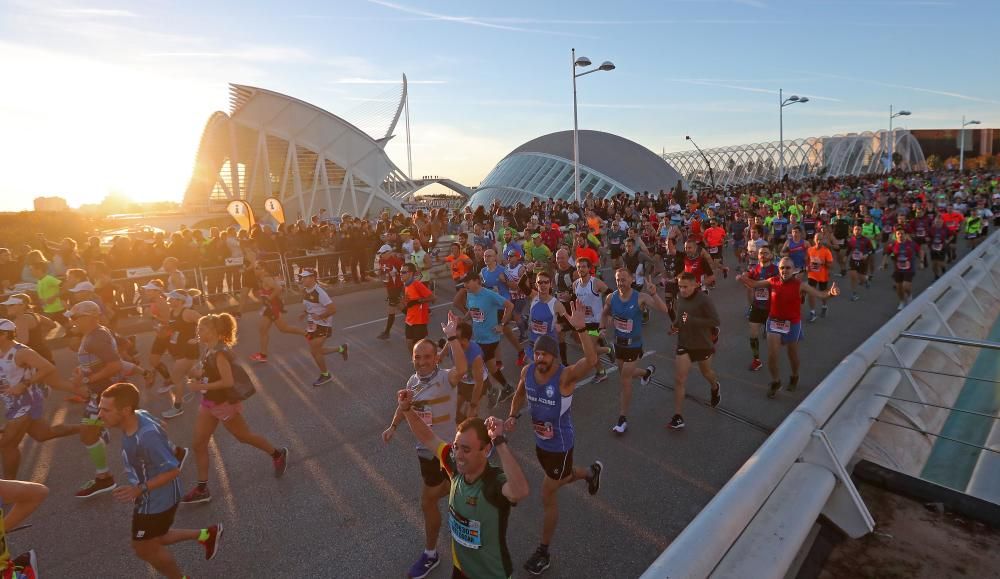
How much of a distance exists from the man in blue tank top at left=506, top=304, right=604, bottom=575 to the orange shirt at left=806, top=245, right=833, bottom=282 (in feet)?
27.1

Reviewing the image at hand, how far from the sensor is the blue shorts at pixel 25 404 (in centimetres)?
502

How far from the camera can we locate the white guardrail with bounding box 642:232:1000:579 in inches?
116

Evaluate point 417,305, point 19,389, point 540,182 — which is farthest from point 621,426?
point 540,182

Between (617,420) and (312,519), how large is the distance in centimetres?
369

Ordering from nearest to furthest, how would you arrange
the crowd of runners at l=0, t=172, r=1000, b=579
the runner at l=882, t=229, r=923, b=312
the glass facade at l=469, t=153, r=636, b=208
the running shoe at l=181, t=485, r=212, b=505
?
the crowd of runners at l=0, t=172, r=1000, b=579 → the running shoe at l=181, t=485, r=212, b=505 → the runner at l=882, t=229, r=923, b=312 → the glass facade at l=469, t=153, r=636, b=208

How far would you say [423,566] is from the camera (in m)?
4.06

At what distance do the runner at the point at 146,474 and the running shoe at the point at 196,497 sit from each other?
4.78ft

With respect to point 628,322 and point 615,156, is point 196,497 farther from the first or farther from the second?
point 615,156

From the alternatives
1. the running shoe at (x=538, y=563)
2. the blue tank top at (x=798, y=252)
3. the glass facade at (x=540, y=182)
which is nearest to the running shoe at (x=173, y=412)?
the running shoe at (x=538, y=563)

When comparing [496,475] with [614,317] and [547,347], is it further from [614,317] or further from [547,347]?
[614,317]

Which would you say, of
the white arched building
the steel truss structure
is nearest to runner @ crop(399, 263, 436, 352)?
the white arched building

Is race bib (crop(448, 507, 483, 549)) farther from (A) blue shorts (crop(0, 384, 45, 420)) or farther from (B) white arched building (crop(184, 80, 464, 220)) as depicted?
(B) white arched building (crop(184, 80, 464, 220))

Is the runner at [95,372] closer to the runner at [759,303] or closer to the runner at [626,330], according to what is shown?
the runner at [626,330]

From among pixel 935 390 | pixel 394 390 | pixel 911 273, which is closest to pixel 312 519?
pixel 394 390
